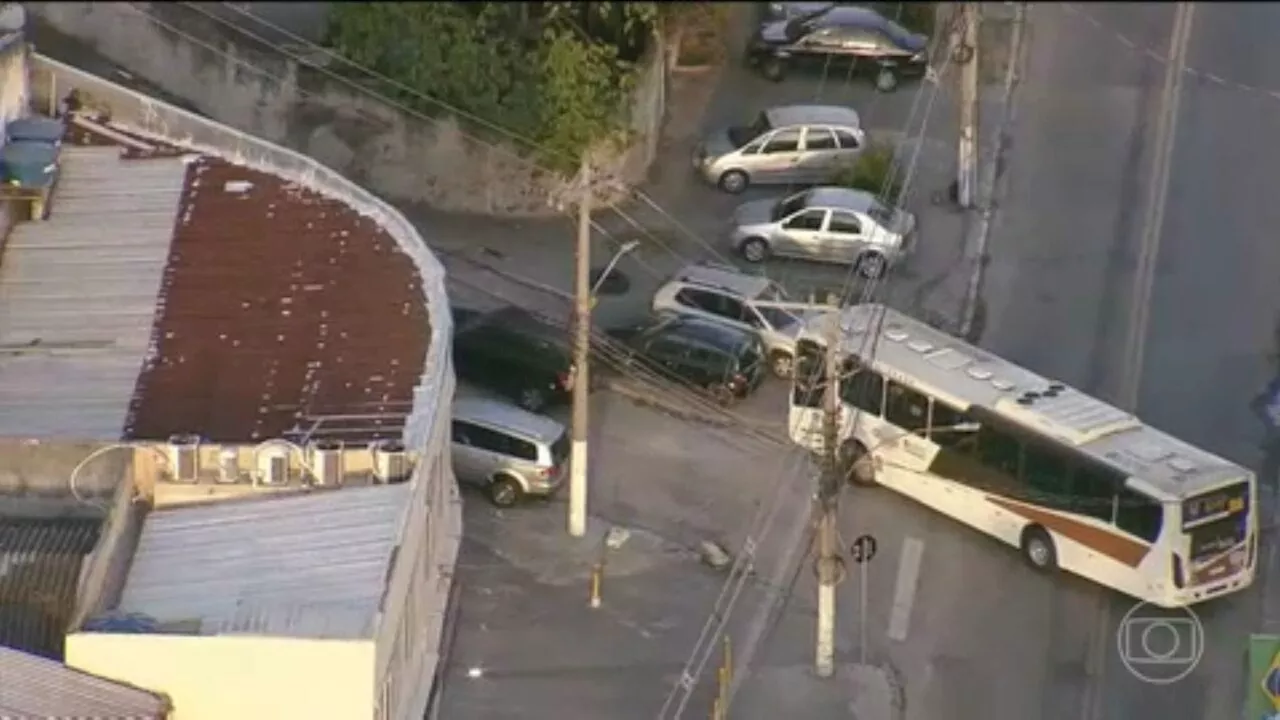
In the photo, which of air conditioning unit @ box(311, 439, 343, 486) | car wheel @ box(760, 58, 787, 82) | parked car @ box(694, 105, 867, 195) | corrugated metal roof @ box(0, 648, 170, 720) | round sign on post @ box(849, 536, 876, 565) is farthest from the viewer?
car wheel @ box(760, 58, 787, 82)

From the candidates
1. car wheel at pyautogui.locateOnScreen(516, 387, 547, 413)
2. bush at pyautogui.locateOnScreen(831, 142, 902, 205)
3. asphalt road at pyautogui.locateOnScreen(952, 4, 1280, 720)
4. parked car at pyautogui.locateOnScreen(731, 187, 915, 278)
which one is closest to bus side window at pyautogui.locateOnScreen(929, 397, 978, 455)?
asphalt road at pyautogui.locateOnScreen(952, 4, 1280, 720)

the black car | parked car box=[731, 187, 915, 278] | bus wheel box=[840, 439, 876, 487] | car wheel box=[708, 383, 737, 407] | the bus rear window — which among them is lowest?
bus wheel box=[840, 439, 876, 487]

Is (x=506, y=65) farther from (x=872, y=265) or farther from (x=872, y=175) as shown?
(x=872, y=265)

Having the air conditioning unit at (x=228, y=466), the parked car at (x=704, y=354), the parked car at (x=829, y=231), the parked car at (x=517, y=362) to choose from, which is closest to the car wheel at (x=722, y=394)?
the parked car at (x=704, y=354)

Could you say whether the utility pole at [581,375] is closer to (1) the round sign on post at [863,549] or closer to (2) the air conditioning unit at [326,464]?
(1) the round sign on post at [863,549]

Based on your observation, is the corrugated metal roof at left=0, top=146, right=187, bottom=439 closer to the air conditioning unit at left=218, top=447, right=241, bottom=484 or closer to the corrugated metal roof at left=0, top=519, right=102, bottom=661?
the air conditioning unit at left=218, top=447, right=241, bottom=484

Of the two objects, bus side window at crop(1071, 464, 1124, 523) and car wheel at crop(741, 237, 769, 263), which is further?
car wheel at crop(741, 237, 769, 263)

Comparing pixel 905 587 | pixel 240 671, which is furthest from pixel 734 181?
pixel 240 671
